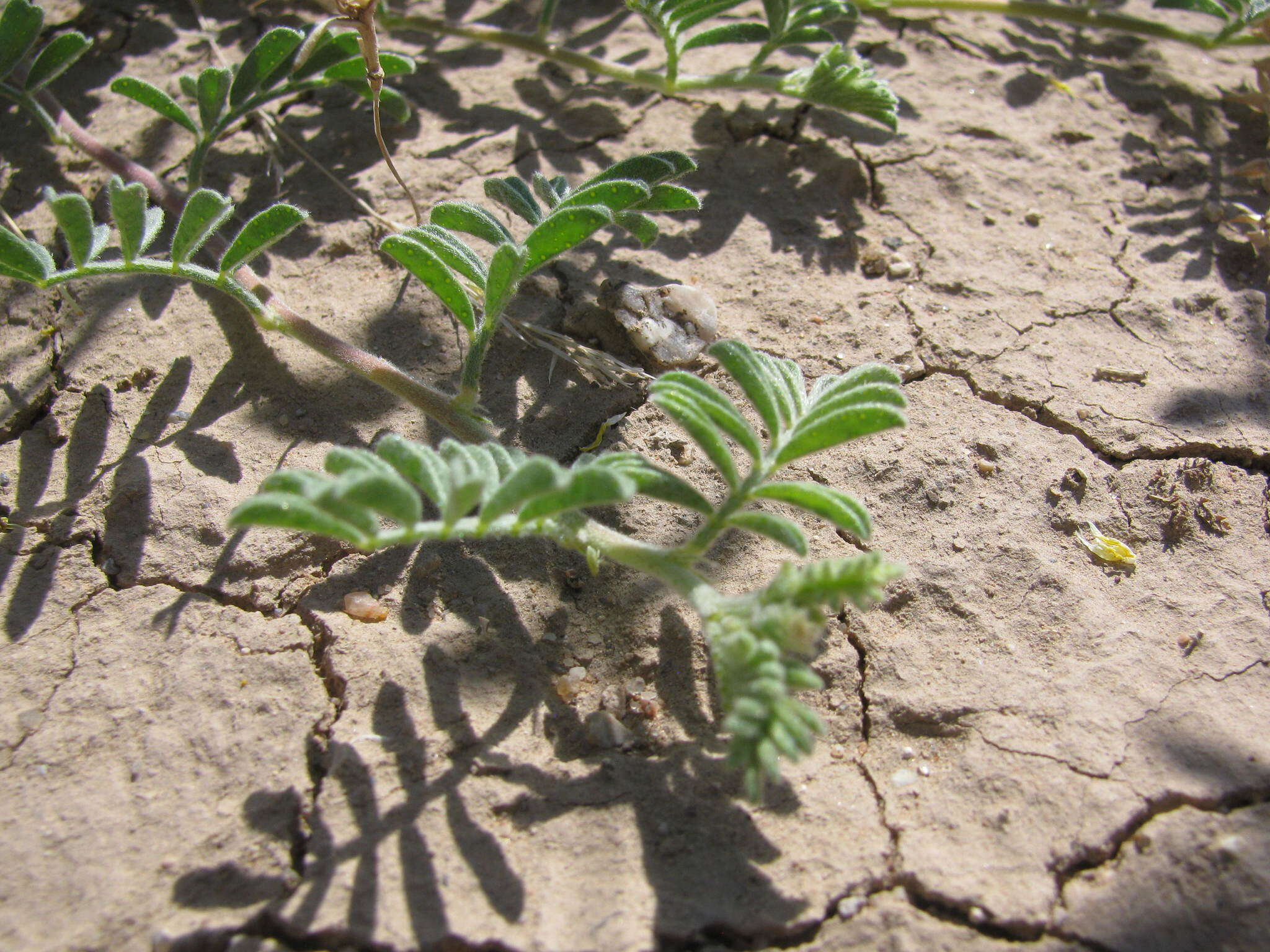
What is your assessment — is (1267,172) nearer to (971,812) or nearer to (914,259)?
(914,259)

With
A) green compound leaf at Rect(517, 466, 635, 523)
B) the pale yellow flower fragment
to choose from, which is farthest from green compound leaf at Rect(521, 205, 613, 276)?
the pale yellow flower fragment

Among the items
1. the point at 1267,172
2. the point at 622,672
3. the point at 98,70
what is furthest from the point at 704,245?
the point at 98,70

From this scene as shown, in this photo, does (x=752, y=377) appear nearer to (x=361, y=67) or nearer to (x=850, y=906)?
(x=850, y=906)

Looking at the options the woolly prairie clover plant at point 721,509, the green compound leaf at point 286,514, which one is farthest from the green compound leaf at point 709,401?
the green compound leaf at point 286,514

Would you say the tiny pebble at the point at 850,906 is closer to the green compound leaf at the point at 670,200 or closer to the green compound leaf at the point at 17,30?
the green compound leaf at the point at 670,200

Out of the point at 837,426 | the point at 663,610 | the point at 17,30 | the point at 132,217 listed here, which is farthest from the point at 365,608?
the point at 17,30

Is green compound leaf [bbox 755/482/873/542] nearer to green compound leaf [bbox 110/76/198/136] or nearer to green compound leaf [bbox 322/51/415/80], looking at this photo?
green compound leaf [bbox 322/51/415/80]
